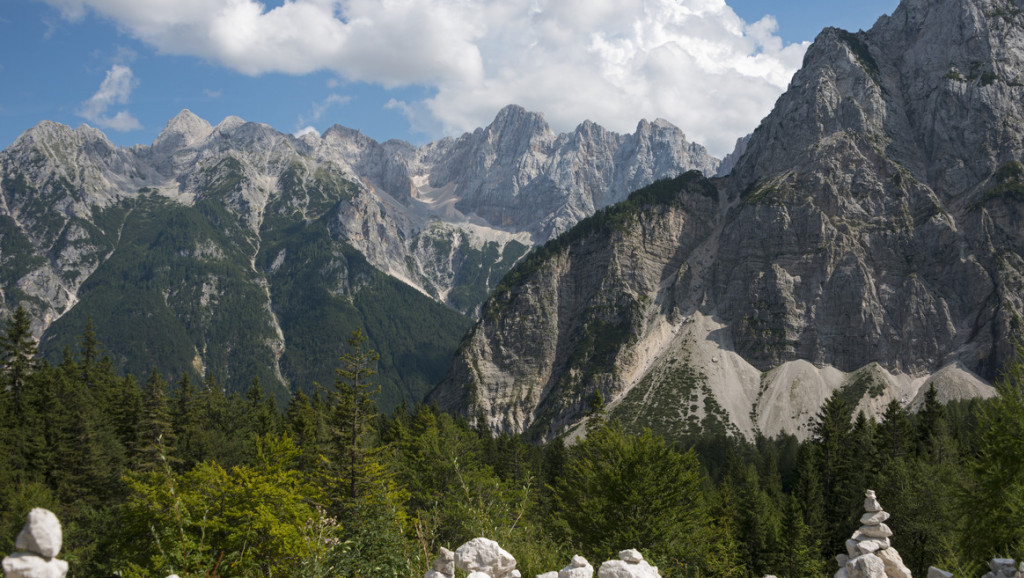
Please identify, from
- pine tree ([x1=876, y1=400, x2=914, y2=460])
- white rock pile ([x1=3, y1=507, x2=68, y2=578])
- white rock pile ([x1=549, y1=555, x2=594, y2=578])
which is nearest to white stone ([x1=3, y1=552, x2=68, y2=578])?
white rock pile ([x1=3, y1=507, x2=68, y2=578])

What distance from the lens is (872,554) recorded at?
14188 millimetres

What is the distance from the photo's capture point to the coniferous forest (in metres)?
17.2

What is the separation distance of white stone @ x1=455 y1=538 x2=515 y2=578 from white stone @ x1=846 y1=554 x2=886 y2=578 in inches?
313

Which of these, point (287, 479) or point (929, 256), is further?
point (929, 256)

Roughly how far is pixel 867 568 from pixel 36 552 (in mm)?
14889

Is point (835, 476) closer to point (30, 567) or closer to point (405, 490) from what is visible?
point (405, 490)

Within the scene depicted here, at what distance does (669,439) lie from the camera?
156000 mm

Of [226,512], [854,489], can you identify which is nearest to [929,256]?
[854,489]

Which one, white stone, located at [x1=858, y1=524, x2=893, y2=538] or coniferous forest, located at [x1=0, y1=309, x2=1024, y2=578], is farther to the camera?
coniferous forest, located at [x1=0, y1=309, x2=1024, y2=578]

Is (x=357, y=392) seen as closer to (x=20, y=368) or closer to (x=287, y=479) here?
(x=287, y=479)

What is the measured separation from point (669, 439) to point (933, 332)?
3567 inches

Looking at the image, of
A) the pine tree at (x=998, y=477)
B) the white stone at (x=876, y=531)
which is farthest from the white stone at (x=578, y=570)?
the pine tree at (x=998, y=477)

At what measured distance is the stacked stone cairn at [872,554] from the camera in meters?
13.4

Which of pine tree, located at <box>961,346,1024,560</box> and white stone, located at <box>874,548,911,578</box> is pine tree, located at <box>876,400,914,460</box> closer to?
pine tree, located at <box>961,346,1024,560</box>
